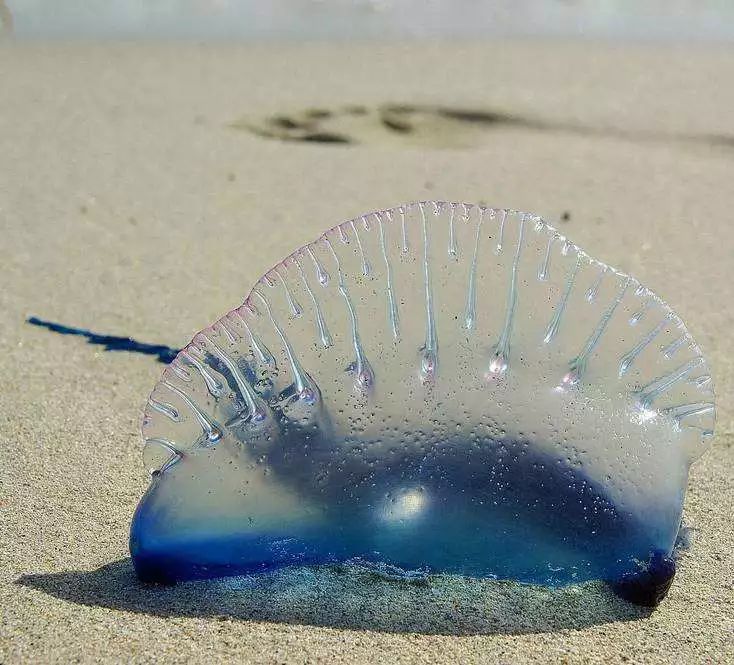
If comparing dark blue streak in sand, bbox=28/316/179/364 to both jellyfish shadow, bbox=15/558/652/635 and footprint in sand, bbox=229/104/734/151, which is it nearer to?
jellyfish shadow, bbox=15/558/652/635

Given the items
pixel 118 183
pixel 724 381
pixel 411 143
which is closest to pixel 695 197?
pixel 411 143

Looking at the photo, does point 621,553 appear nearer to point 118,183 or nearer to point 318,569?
point 318,569

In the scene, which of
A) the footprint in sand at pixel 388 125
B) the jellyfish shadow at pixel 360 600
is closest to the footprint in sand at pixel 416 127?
the footprint in sand at pixel 388 125

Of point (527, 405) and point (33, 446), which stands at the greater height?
point (527, 405)

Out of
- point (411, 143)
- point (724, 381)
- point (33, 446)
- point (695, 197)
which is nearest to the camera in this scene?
point (33, 446)

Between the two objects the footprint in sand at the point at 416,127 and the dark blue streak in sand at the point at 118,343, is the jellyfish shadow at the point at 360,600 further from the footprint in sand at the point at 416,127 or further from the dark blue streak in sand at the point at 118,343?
the footprint in sand at the point at 416,127

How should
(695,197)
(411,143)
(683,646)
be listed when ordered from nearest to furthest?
1. (683,646)
2. (695,197)
3. (411,143)

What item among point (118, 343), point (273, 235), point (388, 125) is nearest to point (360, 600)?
point (118, 343)
